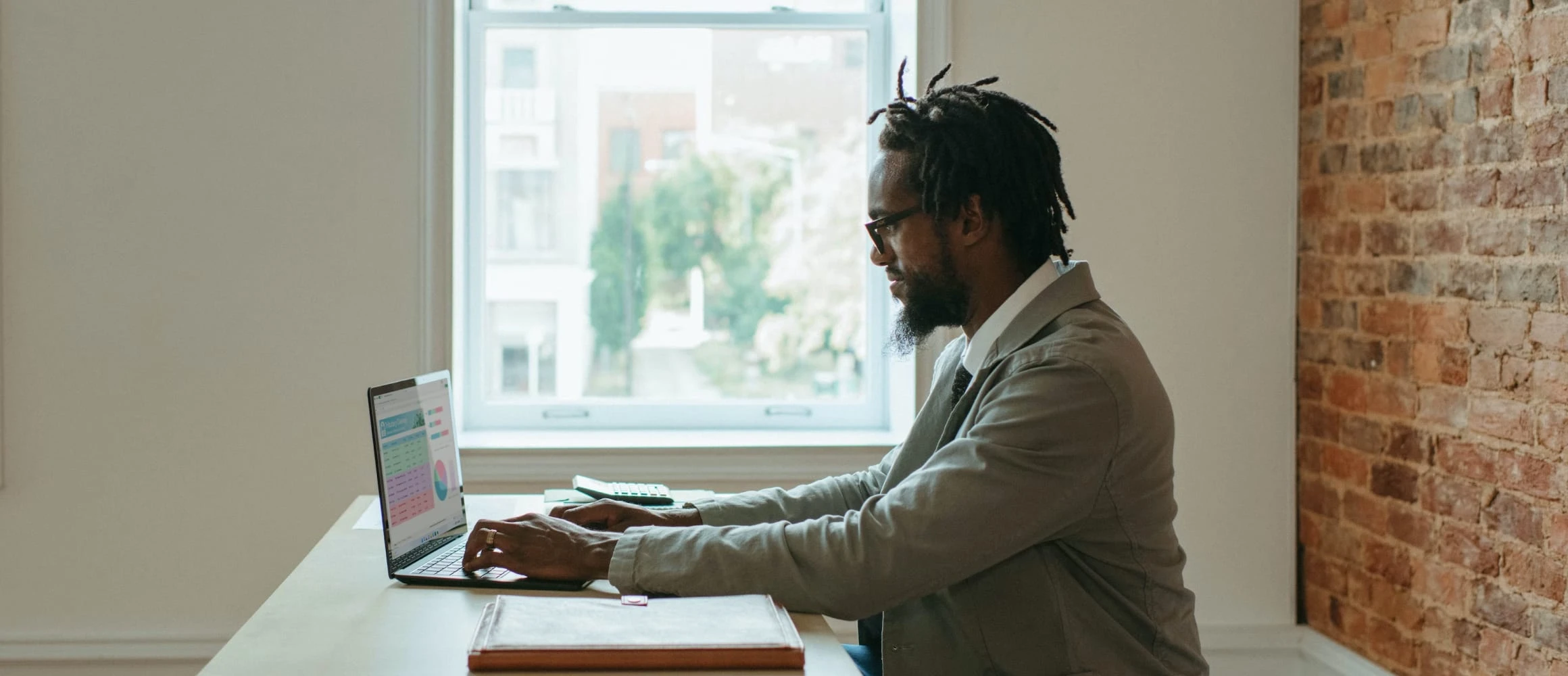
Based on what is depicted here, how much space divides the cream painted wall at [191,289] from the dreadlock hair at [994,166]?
1550mm

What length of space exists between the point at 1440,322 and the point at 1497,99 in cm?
44

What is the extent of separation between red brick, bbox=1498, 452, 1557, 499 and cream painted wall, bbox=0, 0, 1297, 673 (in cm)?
87

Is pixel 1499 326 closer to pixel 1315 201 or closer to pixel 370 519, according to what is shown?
pixel 1315 201

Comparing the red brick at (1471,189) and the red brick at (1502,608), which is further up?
the red brick at (1471,189)

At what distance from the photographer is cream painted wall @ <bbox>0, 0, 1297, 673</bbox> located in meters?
2.91

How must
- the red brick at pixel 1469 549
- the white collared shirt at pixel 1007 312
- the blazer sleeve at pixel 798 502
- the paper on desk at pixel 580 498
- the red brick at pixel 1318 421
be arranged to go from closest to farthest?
the white collared shirt at pixel 1007 312 → the blazer sleeve at pixel 798 502 → the paper on desk at pixel 580 498 → the red brick at pixel 1469 549 → the red brick at pixel 1318 421

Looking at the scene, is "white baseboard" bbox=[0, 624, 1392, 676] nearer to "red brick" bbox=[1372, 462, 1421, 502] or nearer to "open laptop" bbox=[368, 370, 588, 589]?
"red brick" bbox=[1372, 462, 1421, 502]

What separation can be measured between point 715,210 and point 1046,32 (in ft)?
3.06

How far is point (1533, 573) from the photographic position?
7.38 feet

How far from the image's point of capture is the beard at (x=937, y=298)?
1.83 metres

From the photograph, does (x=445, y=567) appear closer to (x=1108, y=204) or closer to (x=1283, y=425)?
(x=1108, y=204)

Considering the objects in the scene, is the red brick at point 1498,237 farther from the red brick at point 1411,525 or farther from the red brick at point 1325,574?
the red brick at point 1325,574

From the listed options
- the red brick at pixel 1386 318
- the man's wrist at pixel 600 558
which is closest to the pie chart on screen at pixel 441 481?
the man's wrist at pixel 600 558

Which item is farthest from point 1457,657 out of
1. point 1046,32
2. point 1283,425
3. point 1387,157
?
point 1046,32
